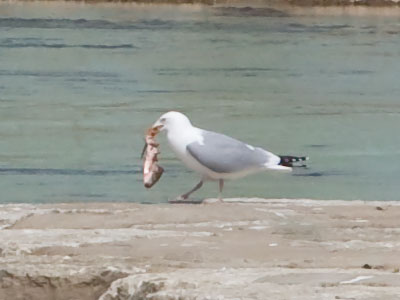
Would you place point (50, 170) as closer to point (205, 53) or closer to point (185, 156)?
point (185, 156)

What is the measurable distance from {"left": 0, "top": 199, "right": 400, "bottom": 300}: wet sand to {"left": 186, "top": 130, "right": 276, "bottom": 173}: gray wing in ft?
1.62

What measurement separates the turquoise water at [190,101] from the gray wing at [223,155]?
2.40m

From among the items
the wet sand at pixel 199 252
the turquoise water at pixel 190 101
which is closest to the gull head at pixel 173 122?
the wet sand at pixel 199 252

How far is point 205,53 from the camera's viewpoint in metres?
20.5

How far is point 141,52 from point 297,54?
235 cm

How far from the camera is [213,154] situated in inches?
197

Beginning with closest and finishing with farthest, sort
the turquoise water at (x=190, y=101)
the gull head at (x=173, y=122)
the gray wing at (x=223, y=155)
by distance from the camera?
1. the gray wing at (x=223, y=155)
2. the gull head at (x=173, y=122)
3. the turquoise water at (x=190, y=101)

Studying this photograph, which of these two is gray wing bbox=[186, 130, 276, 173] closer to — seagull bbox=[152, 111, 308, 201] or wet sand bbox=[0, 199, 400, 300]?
seagull bbox=[152, 111, 308, 201]

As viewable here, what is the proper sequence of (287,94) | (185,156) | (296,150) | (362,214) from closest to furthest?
(362,214)
(185,156)
(296,150)
(287,94)

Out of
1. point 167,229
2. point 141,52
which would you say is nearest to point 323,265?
point 167,229

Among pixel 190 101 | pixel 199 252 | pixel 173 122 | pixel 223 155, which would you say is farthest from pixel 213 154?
pixel 190 101

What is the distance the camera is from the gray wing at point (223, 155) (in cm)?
502

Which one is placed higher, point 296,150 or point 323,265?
point 323,265

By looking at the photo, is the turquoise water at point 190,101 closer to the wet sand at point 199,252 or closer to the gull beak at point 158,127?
the gull beak at point 158,127
